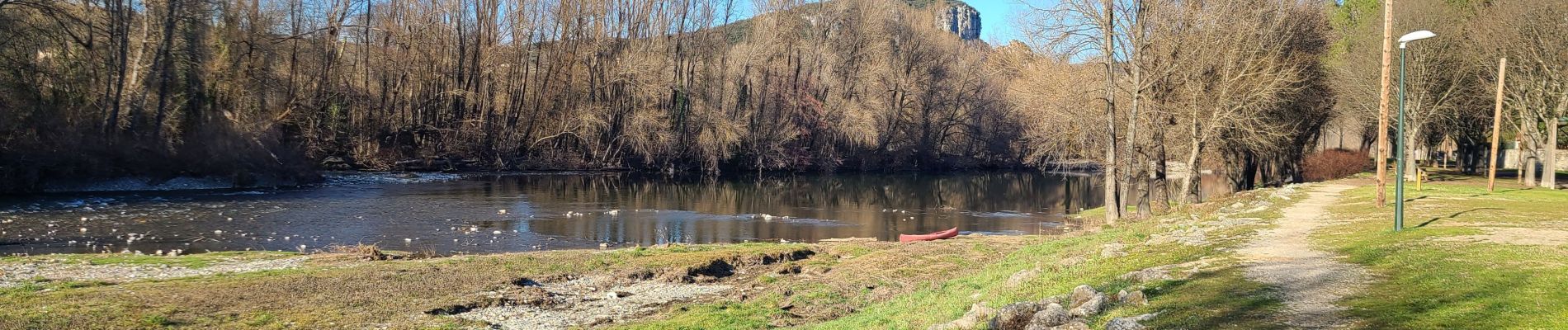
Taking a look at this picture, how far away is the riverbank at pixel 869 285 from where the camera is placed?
422 inches

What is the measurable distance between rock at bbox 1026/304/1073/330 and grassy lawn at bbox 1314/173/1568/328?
2.82m

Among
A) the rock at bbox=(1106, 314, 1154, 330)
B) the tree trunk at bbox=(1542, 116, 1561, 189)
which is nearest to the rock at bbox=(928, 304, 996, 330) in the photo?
the rock at bbox=(1106, 314, 1154, 330)

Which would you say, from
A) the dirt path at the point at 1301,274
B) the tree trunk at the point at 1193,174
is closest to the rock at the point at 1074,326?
the dirt path at the point at 1301,274

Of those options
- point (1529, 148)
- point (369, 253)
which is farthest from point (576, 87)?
point (1529, 148)

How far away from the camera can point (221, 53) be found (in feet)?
183

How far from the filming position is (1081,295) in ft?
38.6

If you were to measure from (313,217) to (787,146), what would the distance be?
50.8 meters

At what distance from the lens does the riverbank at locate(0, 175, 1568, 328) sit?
10727mm

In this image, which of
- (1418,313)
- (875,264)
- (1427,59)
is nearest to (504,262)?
(875,264)

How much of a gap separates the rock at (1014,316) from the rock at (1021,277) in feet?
11.9

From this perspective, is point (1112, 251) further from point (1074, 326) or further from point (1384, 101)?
point (1384, 101)

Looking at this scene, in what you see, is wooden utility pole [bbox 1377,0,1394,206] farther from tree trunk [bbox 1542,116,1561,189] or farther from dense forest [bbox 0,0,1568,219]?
tree trunk [bbox 1542,116,1561,189]

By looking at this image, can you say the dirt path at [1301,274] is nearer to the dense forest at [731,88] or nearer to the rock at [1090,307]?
the rock at [1090,307]

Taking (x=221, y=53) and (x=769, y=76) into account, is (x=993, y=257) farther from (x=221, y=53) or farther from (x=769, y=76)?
(x=769, y=76)
